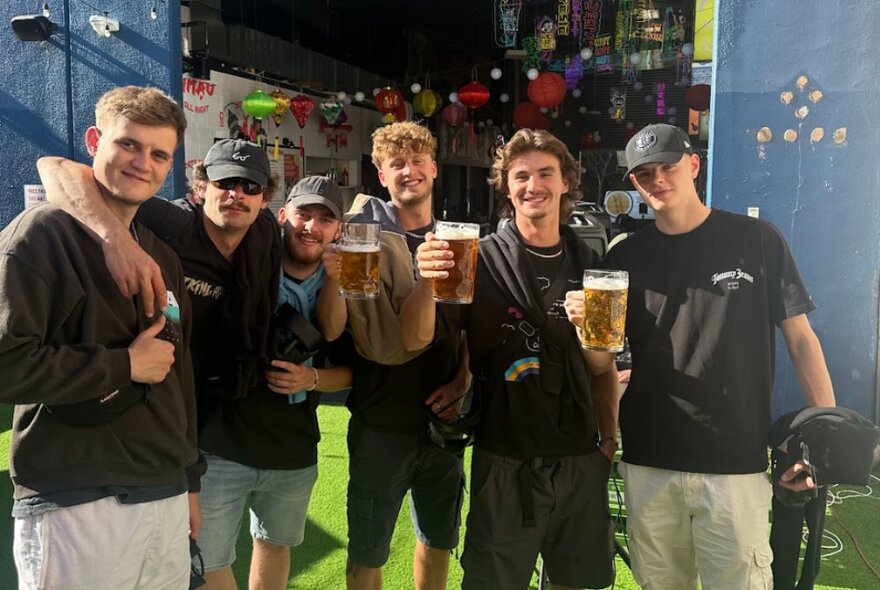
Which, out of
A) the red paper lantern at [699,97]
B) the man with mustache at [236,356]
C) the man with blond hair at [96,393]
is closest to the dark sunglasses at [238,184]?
the man with mustache at [236,356]

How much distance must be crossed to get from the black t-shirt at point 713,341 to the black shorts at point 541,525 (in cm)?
24

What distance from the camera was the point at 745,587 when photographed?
1955 mm

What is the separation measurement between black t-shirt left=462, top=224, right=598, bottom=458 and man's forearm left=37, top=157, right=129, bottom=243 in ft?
3.59

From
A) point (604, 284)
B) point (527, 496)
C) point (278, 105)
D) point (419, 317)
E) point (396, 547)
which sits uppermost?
point (278, 105)

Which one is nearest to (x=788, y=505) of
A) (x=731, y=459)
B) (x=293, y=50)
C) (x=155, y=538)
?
Result: (x=731, y=459)

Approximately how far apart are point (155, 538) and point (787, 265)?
1989mm

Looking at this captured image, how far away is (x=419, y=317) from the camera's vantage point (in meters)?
1.99

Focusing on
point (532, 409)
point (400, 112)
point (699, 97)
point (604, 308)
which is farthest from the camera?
point (400, 112)

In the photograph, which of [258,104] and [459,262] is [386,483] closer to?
[459,262]

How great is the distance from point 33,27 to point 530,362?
254 inches

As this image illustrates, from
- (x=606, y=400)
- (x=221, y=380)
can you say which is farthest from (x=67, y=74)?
(x=606, y=400)

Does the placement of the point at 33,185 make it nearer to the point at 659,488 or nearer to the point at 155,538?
the point at 155,538

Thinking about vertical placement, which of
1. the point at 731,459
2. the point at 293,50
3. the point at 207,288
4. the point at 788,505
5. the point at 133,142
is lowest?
the point at 788,505

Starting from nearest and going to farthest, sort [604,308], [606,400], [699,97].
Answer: [604,308]
[606,400]
[699,97]
